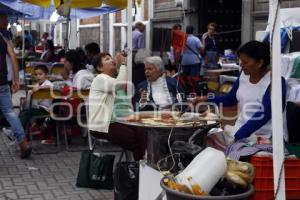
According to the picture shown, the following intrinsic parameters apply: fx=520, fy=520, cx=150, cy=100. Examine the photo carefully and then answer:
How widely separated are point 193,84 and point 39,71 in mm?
2617

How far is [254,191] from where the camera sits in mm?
3746

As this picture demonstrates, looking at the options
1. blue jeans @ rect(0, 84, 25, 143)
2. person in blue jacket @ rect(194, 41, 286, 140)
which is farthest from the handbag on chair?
person in blue jacket @ rect(194, 41, 286, 140)

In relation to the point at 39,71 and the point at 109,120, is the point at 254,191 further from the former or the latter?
the point at 39,71

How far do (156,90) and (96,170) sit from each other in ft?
3.84

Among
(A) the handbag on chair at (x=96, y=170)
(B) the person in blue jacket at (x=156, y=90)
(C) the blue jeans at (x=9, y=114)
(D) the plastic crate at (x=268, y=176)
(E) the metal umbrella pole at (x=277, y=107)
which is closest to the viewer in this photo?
(E) the metal umbrella pole at (x=277, y=107)

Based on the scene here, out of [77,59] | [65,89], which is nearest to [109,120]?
[65,89]

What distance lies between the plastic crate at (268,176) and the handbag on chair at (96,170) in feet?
7.22

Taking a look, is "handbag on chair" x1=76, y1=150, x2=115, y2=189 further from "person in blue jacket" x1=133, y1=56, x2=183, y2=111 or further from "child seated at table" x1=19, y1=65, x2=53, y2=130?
"child seated at table" x1=19, y1=65, x2=53, y2=130

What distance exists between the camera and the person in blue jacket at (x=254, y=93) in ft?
14.6

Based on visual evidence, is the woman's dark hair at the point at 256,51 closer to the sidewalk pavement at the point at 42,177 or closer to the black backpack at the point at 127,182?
the black backpack at the point at 127,182

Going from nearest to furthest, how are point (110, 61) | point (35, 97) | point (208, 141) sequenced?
point (208, 141) < point (110, 61) < point (35, 97)

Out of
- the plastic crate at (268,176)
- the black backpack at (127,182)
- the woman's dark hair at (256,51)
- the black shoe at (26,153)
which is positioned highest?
the woman's dark hair at (256,51)

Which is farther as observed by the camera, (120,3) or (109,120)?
(120,3)

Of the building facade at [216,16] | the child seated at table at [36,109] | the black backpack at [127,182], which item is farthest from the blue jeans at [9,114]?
the building facade at [216,16]
